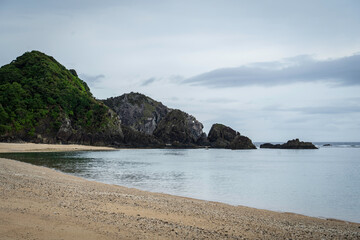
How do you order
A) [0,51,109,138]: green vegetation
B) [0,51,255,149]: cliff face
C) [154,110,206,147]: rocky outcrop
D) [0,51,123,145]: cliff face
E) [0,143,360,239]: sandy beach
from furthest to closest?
[154,110,206,147]: rocky outcrop → [0,51,255,149]: cliff face → [0,51,123,145]: cliff face → [0,51,109,138]: green vegetation → [0,143,360,239]: sandy beach

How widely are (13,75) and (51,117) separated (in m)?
20.4

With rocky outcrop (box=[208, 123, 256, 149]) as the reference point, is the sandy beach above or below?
below

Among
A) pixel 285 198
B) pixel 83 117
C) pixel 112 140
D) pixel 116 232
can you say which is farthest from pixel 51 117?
pixel 116 232

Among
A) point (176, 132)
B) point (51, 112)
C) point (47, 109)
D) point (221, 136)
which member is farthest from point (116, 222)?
point (221, 136)

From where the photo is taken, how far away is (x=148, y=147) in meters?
129

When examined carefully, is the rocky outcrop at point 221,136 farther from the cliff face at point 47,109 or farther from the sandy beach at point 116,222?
the sandy beach at point 116,222

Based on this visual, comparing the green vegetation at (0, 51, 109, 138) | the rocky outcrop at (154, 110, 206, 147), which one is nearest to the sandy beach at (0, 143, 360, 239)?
the green vegetation at (0, 51, 109, 138)

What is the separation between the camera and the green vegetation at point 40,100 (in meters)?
85.5

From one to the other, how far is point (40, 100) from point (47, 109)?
363cm

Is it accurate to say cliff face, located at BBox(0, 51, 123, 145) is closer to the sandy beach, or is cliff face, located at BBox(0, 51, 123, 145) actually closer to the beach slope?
the sandy beach

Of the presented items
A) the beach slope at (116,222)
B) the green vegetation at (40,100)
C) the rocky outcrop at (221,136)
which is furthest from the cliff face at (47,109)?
the beach slope at (116,222)

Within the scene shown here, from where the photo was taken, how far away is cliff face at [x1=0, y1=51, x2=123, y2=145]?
281 ft

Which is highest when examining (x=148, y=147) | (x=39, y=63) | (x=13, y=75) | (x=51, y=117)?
(x=39, y=63)

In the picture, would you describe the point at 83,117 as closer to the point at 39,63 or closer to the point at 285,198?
the point at 39,63
